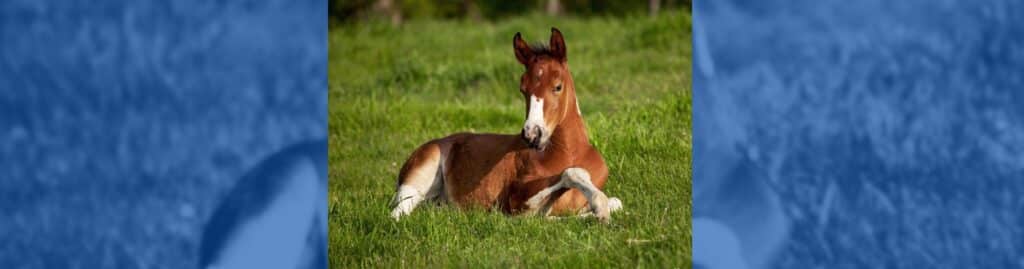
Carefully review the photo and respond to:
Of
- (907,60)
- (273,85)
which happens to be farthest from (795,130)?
(273,85)

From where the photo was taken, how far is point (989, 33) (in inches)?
159

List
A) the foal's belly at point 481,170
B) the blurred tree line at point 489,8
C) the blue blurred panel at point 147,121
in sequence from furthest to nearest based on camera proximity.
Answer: the blurred tree line at point 489,8
the foal's belly at point 481,170
the blue blurred panel at point 147,121

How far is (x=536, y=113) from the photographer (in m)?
3.91

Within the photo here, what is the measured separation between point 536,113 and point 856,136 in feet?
3.36

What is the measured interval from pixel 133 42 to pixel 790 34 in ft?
6.90

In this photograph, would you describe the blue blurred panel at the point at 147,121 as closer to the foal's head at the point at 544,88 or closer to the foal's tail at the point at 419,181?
the foal's tail at the point at 419,181

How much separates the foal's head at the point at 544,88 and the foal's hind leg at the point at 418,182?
439mm

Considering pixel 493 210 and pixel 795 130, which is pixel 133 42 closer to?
pixel 493 210

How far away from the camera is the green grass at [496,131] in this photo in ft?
13.1

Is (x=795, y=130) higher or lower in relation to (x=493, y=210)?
higher

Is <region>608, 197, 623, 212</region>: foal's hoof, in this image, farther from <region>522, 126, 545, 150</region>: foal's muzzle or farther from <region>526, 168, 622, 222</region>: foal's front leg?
<region>522, 126, 545, 150</region>: foal's muzzle

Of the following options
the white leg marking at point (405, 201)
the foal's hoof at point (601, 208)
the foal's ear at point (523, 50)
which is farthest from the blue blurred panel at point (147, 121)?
the foal's hoof at point (601, 208)

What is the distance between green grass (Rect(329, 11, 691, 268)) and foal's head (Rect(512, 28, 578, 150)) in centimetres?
27

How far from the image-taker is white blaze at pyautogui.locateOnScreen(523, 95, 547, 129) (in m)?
3.91
